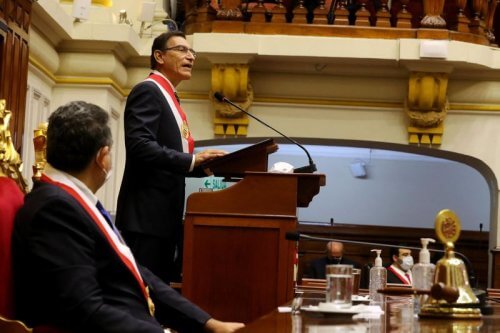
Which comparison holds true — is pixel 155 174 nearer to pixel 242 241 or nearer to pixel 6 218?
pixel 242 241

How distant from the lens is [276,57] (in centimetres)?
738

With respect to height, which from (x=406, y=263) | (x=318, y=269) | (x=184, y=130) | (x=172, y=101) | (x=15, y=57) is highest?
(x=15, y=57)

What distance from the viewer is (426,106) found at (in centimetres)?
742

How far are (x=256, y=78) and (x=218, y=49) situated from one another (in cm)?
52

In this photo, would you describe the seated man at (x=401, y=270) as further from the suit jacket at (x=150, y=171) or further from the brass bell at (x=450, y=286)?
the brass bell at (x=450, y=286)

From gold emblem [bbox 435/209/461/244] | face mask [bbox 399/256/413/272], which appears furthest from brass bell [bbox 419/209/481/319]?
face mask [bbox 399/256/413/272]

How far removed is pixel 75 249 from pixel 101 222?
169mm

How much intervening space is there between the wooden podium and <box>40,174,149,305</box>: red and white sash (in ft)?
4.89

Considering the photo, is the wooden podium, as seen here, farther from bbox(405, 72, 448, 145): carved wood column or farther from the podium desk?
bbox(405, 72, 448, 145): carved wood column

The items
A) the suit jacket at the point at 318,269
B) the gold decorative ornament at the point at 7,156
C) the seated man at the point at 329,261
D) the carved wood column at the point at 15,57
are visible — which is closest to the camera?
the gold decorative ornament at the point at 7,156

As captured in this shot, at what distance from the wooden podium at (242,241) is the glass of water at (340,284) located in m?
1.50

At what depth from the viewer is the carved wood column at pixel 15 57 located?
5.21m

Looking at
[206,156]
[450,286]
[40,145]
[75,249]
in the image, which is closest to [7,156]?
[75,249]

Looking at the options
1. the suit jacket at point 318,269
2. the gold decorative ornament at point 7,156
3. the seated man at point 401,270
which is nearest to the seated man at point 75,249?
the gold decorative ornament at point 7,156
